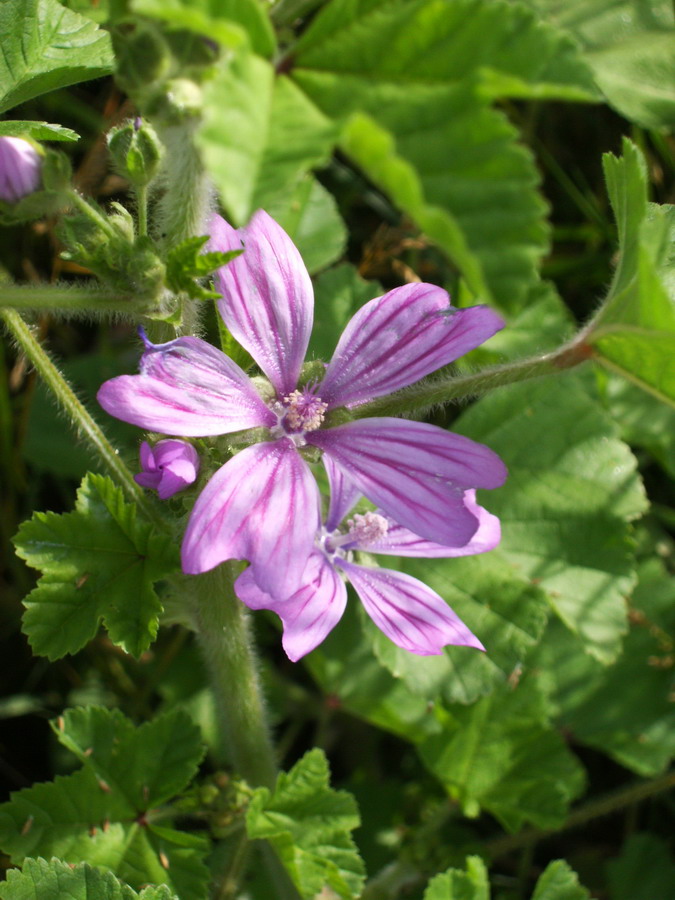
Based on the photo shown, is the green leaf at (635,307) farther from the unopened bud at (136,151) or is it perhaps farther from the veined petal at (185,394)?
the unopened bud at (136,151)

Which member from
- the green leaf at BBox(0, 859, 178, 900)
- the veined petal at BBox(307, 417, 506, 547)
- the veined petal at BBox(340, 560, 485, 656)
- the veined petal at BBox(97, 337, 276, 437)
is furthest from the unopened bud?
the green leaf at BBox(0, 859, 178, 900)

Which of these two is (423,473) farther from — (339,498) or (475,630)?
(475,630)

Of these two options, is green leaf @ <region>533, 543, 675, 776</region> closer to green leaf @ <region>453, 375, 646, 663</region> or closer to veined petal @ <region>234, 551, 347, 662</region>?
green leaf @ <region>453, 375, 646, 663</region>

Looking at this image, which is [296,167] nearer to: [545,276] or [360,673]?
[360,673]

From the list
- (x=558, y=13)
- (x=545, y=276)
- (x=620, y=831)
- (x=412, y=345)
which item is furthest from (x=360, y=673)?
(x=558, y=13)

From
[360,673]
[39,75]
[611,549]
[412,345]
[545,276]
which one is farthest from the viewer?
[545,276]

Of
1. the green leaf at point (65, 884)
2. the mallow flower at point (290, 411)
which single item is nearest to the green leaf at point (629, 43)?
the mallow flower at point (290, 411)

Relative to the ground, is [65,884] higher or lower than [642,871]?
higher

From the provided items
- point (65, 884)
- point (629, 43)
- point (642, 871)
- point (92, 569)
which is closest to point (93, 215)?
point (92, 569)
